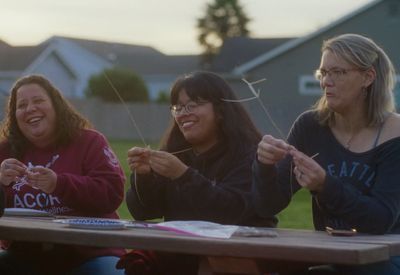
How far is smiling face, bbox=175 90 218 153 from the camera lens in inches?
173

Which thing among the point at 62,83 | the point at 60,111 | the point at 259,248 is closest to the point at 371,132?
the point at 259,248

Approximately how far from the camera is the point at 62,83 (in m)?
57.4

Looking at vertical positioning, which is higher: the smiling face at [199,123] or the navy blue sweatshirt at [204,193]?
the smiling face at [199,123]

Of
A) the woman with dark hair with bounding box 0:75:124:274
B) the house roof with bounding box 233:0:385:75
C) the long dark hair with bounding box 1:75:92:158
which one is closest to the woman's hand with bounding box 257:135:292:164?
the woman with dark hair with bounding box 0:75:124:274

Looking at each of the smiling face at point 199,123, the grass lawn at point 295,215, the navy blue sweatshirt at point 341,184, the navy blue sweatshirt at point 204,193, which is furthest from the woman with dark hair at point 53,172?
the grass lawn at point 295,215

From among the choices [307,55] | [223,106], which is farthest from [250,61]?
[223,106]

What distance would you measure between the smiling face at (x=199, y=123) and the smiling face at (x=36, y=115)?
2.17 feet

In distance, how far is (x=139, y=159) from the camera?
13.7ft

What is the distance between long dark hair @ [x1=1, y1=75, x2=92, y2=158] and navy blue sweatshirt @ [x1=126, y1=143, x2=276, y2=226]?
44 cm

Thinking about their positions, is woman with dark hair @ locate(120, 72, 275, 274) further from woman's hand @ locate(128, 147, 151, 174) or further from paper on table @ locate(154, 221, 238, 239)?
Answer: paper on table @ locate(154, 221, 238, 239)

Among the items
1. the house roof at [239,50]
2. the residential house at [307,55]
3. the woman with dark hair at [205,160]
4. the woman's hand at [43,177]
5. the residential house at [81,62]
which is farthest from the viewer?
the residential house at [81,62]

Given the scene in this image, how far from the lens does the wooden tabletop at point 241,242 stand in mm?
3020

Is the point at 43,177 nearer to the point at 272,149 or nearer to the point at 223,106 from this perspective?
the point at 223,106

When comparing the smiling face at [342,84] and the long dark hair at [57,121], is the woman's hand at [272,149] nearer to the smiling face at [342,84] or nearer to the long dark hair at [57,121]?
the smiling face at [342,84]
